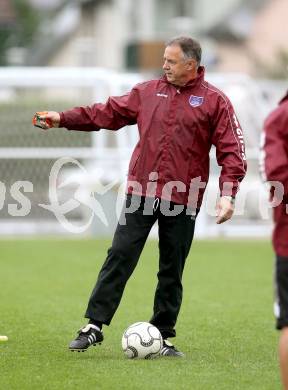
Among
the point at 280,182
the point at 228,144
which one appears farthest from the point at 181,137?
the point at 280,182

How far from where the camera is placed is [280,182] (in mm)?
6227

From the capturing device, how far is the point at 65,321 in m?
9.77

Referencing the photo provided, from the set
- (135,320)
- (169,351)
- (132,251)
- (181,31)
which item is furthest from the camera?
(181,31)

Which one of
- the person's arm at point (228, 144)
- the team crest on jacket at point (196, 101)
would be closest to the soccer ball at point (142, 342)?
the person's arm at point (228, 144)

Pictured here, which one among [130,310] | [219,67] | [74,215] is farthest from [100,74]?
[219,67]

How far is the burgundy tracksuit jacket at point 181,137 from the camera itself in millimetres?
7922

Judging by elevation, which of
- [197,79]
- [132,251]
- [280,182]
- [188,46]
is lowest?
[132,251]

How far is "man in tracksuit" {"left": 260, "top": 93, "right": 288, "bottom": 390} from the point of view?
614cm

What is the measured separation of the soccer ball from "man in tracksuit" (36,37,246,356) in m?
0.17

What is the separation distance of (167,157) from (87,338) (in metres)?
1.31

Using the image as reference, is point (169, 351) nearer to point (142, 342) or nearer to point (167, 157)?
point (142, 342)

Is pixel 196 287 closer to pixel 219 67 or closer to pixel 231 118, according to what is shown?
pixel 231 118

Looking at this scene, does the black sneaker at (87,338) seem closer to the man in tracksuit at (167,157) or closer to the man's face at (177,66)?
the man in tracksuit at (167,157)

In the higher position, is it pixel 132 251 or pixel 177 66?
pixel 177 66
